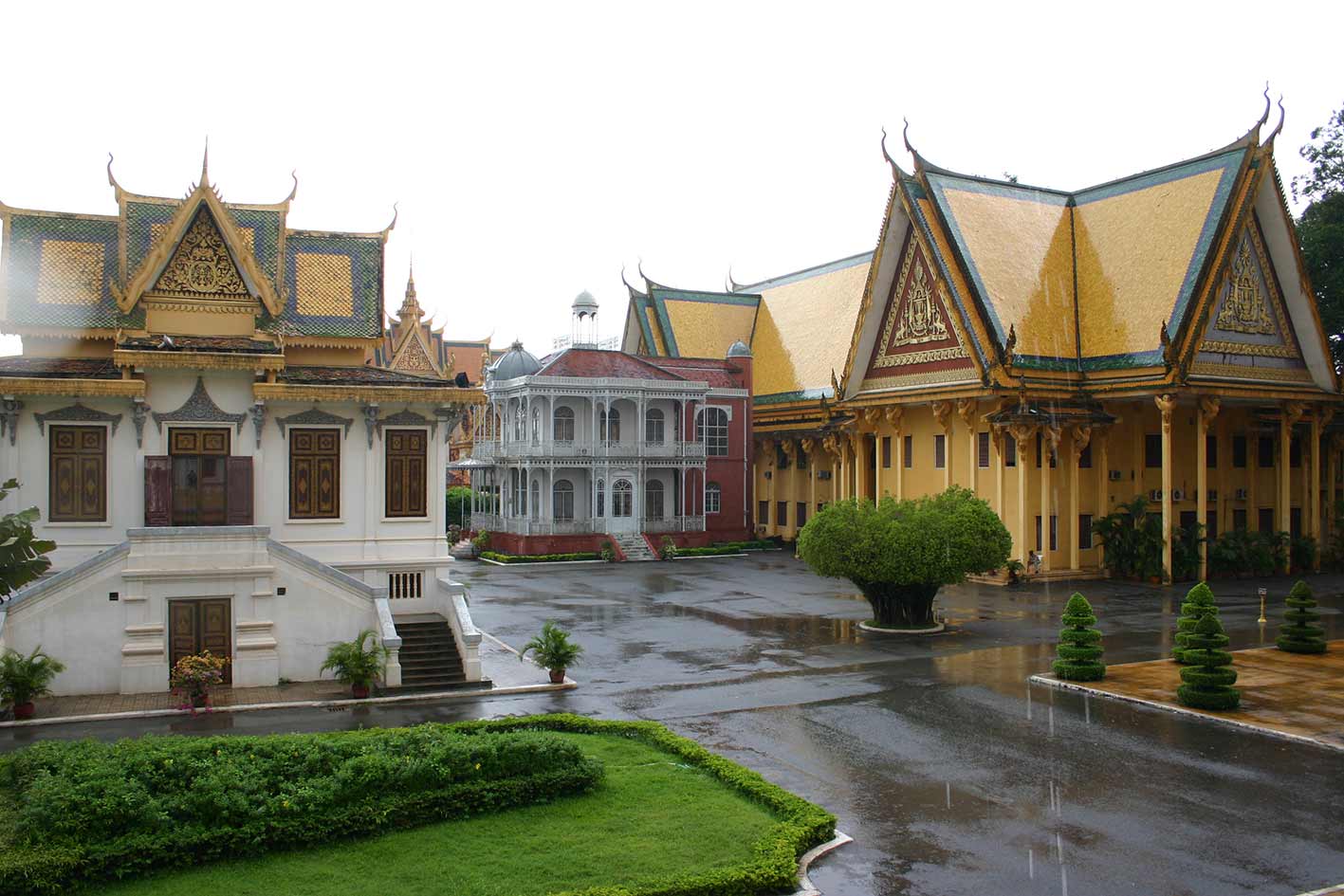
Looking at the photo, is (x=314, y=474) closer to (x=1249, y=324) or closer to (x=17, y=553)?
(x=17, y=553)

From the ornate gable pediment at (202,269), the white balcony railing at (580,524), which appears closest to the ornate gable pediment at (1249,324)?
the white balcony railing at (580,524)

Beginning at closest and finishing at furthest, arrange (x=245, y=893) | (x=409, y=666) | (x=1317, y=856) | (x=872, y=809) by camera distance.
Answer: (x=245, y=893) < (x=1317, y=856) < (x=872, y=809) < (x=409, y=666)

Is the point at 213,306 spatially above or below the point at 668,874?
above

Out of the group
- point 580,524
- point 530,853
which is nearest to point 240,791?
point 530,853

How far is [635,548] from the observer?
4375 centimetres

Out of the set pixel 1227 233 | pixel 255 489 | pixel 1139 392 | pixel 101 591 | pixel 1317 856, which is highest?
pixel 1227 233

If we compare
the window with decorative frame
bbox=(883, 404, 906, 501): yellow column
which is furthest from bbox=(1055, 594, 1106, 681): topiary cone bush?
the window with decorative frame

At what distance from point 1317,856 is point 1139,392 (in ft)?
82.5

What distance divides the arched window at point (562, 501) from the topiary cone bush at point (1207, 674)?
99.7 ft

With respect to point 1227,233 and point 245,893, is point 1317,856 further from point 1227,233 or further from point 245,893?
point 1227,233

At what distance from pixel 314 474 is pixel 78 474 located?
153 inches

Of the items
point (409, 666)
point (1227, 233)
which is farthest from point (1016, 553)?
point (409, 666)

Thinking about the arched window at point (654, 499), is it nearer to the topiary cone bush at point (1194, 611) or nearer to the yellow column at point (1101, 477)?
the yellow column at point (1101, 477)

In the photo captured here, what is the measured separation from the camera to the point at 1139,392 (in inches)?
1321
